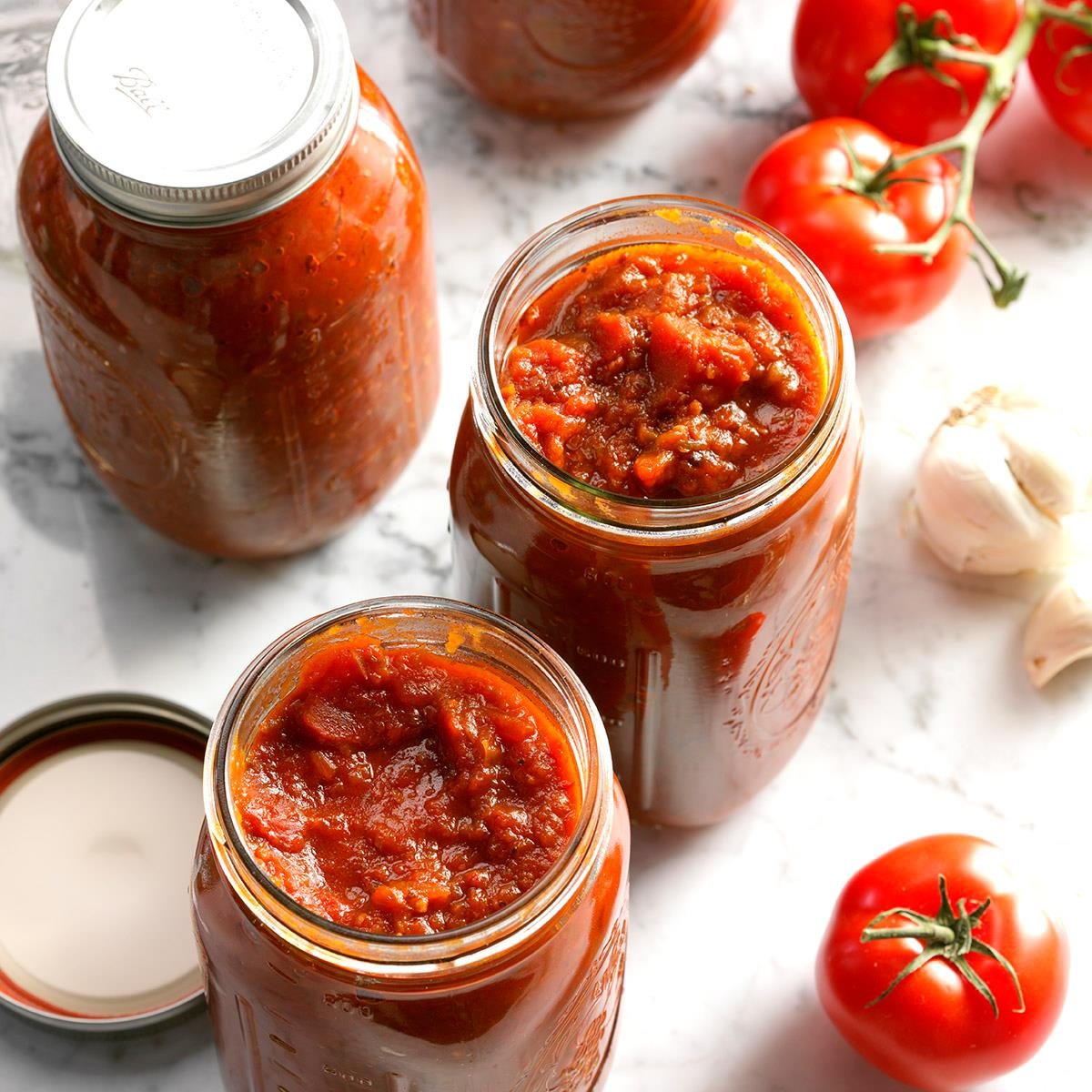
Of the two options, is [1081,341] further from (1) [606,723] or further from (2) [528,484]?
(2) [528,484]

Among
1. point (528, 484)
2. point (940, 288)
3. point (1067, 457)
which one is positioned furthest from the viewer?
point (940, 288)

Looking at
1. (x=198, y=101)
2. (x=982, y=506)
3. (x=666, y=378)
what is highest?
(x=198, y=101)

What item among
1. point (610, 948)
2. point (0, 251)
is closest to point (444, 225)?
point (0, 251)

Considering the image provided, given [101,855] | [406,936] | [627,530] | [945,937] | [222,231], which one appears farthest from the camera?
[101,855]

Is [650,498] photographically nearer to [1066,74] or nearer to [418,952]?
[418,952]

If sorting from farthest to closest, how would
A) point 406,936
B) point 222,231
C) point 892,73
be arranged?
point 892,73, point 222,231, point 406,936

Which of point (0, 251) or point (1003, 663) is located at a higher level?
point (0, 251)

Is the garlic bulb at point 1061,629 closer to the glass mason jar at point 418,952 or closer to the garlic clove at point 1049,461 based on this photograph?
the garlic clove at point 1049,461

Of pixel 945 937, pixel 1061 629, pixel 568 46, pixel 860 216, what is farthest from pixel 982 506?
pixel 568 46
